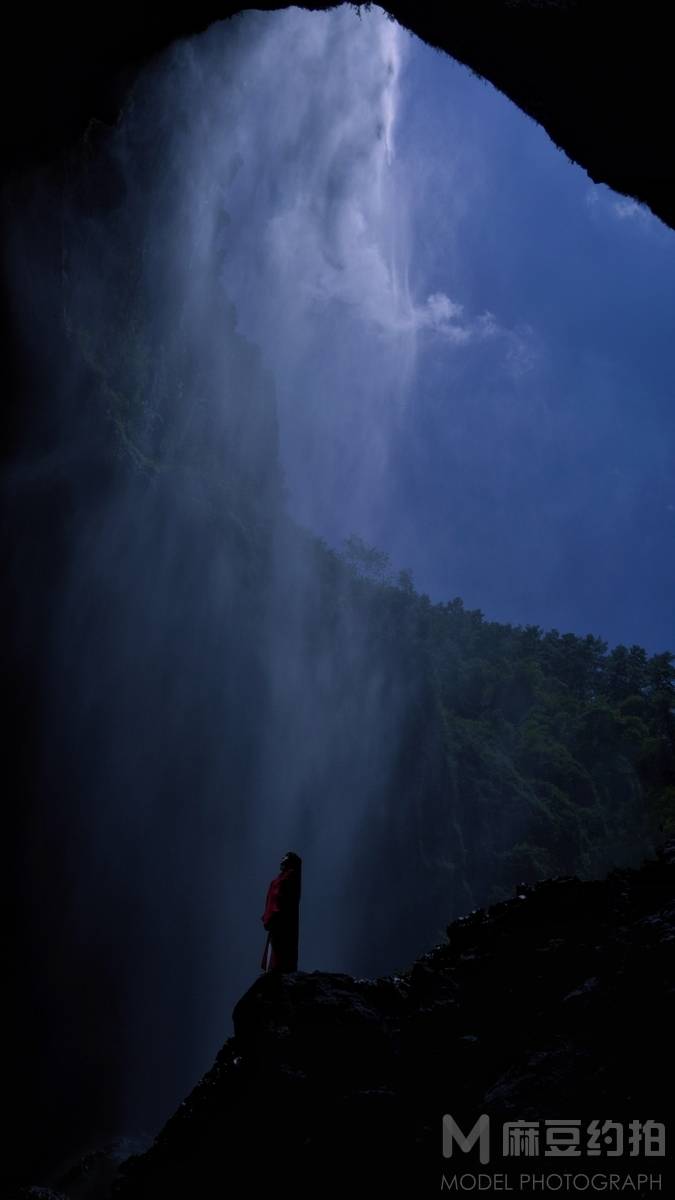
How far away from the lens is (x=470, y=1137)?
420 centimetres

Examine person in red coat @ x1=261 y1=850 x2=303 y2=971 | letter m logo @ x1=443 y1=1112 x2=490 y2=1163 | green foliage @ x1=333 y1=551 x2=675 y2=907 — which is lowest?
letter m logo @ x1=443 y1=1112 x2=490 y2=1163

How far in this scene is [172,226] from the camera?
2017 centimetres

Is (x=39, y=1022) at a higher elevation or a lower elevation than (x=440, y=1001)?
lower

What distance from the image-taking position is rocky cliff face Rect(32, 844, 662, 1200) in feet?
13.3

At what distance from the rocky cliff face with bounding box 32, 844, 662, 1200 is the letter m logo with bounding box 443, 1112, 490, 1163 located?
0.18 feet

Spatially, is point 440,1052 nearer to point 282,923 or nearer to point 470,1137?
point 470,1137

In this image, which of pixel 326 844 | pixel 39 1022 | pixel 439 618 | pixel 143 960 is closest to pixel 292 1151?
pixel 39 1022

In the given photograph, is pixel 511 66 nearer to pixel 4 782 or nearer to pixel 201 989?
pixel 4 782

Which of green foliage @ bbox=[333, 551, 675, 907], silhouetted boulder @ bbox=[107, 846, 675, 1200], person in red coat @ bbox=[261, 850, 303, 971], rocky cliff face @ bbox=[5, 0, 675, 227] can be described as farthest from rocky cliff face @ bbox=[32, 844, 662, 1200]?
green foliage @ bbox=[333, 551, 675, 907]

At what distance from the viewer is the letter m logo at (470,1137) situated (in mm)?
4059

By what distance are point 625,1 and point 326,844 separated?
110ft

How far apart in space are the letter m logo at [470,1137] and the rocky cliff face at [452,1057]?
5 centimetres

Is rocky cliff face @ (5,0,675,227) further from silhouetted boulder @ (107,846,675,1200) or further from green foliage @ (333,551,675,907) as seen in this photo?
green foliage @ (333,551,675,907)

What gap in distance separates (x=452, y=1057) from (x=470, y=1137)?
101cm
